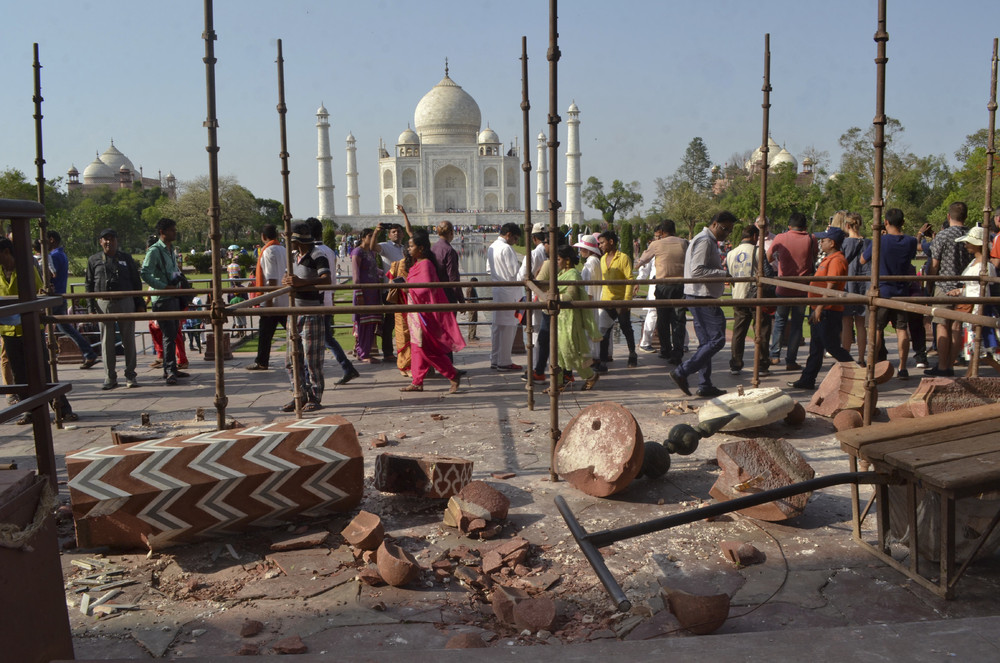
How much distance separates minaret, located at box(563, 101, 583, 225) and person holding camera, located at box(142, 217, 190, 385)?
5566 centimetres

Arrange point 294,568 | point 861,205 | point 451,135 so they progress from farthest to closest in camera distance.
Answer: point 451,135 → point 861,205 → point 294,568

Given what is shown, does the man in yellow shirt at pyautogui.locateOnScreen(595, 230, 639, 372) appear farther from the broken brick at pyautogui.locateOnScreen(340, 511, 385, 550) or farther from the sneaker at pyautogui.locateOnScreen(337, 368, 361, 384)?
the broken brick at pyautogui.locateOnScreen(340, 511, 385, 550)

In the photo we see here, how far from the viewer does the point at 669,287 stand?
7.59 meters

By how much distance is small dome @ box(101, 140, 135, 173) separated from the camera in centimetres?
8019

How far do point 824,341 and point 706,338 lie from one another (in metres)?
1.11

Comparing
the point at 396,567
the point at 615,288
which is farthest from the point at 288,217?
the point at 615,288

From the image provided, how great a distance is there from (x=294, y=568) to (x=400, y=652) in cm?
127

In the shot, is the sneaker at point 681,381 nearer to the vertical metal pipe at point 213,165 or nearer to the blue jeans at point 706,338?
the blue jeans at point 706,338

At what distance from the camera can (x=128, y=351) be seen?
7.31 metres

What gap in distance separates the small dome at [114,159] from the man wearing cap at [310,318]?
83263 mm

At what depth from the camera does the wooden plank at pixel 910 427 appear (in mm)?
3312

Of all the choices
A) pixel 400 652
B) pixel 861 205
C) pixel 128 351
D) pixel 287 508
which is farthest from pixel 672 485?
pixel 861 205

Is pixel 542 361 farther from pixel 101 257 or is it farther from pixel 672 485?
pixel 101 257

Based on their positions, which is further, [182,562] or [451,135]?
[451,135]
